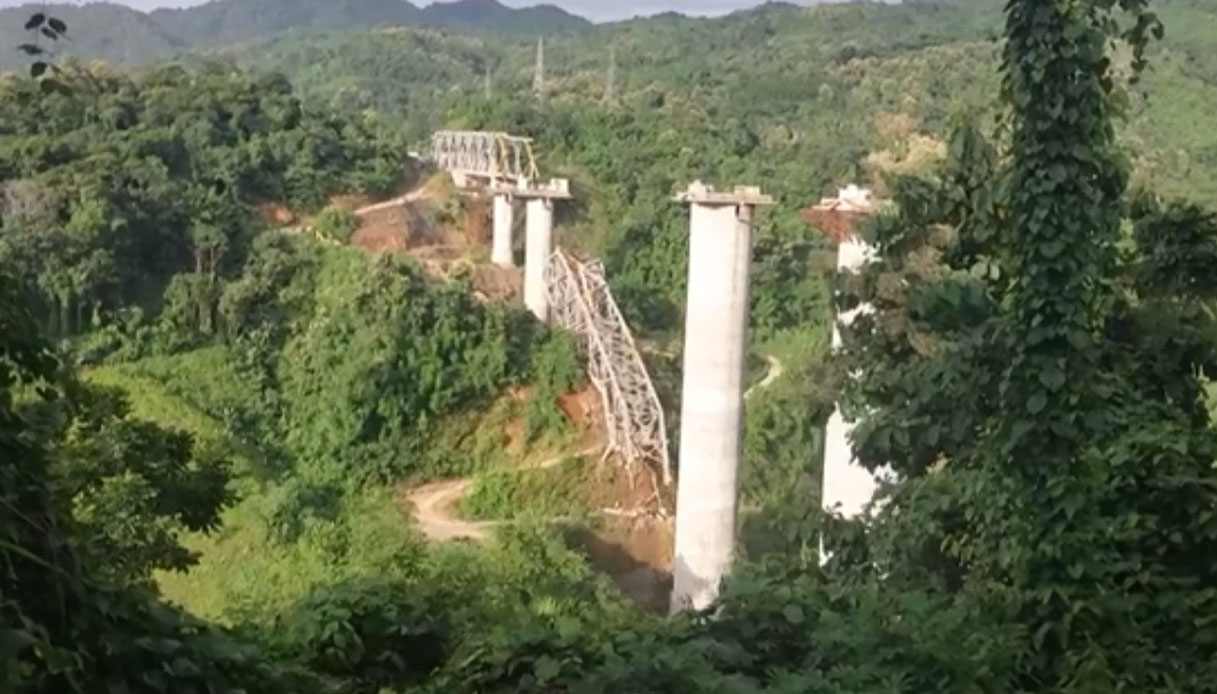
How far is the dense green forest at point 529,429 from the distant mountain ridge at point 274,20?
105 metres

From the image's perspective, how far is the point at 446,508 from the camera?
17.7m

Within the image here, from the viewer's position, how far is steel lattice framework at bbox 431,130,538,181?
2645 cm

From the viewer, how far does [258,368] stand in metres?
19.3

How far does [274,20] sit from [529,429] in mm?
151168

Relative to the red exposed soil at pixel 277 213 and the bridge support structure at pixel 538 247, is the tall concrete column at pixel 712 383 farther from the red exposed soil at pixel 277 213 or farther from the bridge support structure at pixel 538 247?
the red exposed soil at pixel 277 213

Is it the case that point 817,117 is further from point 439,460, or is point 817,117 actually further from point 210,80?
point 439,460

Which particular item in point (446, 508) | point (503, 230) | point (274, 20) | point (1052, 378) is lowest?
point (446, 508)

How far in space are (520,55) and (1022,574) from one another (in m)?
83.7

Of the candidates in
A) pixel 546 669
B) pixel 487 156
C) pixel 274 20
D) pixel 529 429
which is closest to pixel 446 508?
pixel 529 429

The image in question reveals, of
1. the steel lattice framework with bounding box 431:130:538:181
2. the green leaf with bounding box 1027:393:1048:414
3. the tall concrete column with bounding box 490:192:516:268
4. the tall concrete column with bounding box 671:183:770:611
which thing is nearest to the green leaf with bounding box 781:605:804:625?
the green leaf with bounding box 1027:393:1048:414

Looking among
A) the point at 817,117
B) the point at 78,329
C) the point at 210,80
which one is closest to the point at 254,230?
the point at 78,329

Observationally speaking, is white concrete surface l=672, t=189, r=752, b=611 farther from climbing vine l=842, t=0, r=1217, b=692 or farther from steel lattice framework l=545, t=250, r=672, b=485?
climbing vine l=842, t=0, r=1217, b=692

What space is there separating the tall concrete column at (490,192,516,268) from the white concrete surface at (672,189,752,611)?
7.98 metres

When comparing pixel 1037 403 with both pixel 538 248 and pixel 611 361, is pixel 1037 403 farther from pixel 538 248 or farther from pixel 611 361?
pixel 538 248
